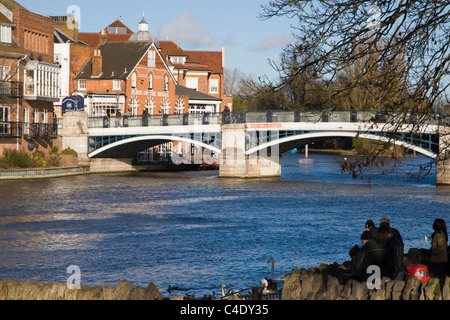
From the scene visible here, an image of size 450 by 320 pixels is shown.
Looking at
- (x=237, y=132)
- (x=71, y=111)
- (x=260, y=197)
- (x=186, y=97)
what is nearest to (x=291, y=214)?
(x=260, y=197)

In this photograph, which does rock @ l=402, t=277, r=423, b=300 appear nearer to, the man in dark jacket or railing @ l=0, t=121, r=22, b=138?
the man in dark jacket

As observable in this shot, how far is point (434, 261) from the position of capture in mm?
13664

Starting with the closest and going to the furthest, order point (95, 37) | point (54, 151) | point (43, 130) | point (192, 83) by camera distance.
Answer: point (43, 130) → point (54, 151) → point (95, 37) → point (192, 83)

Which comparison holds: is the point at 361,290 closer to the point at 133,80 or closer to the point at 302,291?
the point at 302,291

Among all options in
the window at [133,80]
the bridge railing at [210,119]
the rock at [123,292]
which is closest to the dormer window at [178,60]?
the window at [133,80]

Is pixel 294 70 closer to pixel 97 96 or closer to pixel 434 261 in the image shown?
pixel 434 261

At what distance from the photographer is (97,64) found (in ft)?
217

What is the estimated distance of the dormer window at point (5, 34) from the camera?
161 feet

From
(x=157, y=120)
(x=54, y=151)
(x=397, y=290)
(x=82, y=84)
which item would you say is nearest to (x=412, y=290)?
(x=397, y=290)

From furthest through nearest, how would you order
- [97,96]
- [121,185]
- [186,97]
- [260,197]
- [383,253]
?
[186,97] < [97,96] < [121,185] < [260,197] < [383,253]

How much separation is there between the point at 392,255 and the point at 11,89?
41.2 metres

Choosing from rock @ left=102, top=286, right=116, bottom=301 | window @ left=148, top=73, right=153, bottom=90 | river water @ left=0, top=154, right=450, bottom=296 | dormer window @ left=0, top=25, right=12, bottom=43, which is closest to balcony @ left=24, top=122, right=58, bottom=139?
river water @ left=0, top=154, right=450, bottom=296

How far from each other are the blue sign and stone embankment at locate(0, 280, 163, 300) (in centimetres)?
4848

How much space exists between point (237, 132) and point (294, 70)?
38.6 m
